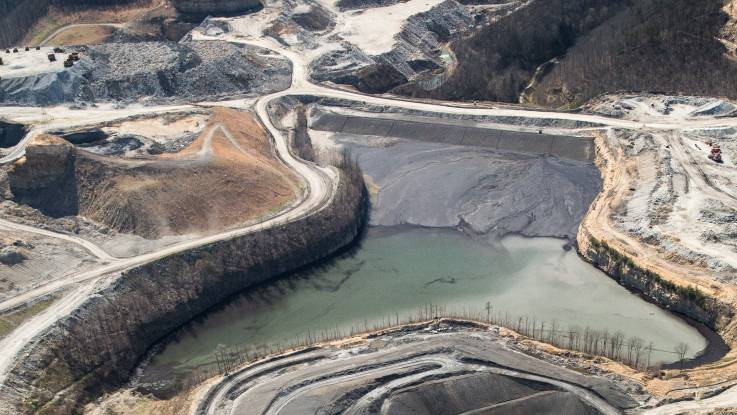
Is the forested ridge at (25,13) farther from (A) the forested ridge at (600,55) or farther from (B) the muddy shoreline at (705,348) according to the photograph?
(B) the muddy shoreline at (705,348)

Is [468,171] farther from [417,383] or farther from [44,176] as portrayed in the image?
[44,176]

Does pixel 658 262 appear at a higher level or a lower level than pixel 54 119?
lower

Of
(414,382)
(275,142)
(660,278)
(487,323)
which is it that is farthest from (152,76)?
(660,278)

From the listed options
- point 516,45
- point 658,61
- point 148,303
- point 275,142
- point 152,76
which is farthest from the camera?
point 516,45

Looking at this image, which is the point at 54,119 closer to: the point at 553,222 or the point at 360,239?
the point at 360,239

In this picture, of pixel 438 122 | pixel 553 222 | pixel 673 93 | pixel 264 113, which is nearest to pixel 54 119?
pixel 264 113

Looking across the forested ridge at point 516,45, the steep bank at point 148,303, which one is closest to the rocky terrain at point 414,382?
the steep bank at point 148,303
